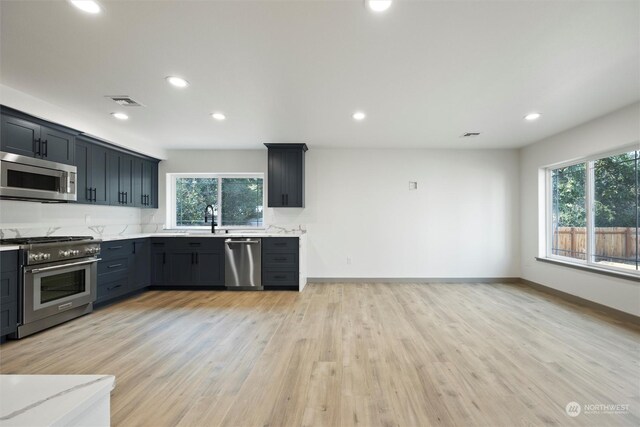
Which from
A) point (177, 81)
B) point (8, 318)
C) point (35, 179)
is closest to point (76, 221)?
point (35, 179)

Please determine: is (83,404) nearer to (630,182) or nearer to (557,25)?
(557,25)

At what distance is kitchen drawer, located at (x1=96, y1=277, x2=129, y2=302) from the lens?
12.5ft

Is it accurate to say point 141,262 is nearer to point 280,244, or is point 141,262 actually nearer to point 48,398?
point 280,244

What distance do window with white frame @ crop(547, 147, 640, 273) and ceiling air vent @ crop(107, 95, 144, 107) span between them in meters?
5.66

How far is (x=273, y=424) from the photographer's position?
1.68 m

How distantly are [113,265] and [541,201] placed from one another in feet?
21.6

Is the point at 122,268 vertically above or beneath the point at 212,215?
beneath

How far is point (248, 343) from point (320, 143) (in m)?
3.36

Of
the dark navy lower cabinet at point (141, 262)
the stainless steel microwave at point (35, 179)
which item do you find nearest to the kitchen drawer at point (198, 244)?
the dark navy lower cabinet at point (141, 262)

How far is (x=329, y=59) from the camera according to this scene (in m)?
2.33

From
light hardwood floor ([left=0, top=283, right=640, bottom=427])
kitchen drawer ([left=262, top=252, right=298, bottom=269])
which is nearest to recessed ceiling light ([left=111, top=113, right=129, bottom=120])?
light hardwood floor ([left=0, top=283, right=640, bottom=427])

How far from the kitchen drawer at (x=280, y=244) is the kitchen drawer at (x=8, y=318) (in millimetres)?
2853

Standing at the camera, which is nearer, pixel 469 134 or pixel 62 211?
pixel 62 211
